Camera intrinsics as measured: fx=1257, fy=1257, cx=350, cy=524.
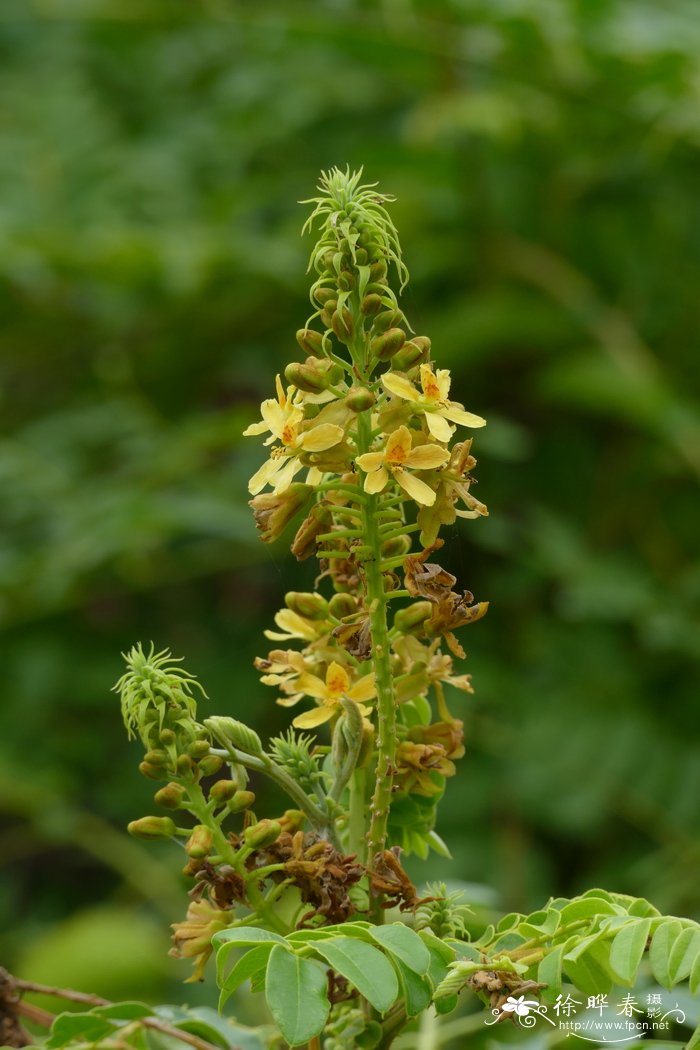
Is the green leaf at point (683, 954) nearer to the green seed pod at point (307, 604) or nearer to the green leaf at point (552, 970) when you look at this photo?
the green leaf at point (552, 970)

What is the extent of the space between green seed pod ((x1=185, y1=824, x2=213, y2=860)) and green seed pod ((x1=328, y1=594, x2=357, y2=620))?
0.31 feet

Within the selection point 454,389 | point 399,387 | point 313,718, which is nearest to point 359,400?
point 399,387

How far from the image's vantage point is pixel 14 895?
1840 millimetres

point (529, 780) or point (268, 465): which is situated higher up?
point (529, 780)

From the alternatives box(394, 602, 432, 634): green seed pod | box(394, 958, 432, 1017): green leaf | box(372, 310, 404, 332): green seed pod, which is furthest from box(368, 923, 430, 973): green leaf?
box(372, 310, 404, 332): green seed pod

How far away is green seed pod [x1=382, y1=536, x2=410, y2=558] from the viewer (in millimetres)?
471

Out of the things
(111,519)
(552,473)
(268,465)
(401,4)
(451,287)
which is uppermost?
(401,4)

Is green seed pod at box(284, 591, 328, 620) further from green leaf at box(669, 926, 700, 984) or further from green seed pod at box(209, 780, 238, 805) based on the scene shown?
green leaf at box(669, 926, 700, 984)

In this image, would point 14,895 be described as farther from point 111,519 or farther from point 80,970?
point 111,519

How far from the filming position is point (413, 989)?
0.43 metres

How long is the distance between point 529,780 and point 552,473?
1.60ft

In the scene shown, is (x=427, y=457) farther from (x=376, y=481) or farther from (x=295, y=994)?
(x=295, y=994)

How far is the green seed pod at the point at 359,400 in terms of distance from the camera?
1.44 ft

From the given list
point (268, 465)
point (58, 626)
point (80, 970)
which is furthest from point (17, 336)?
point (268, 465)
